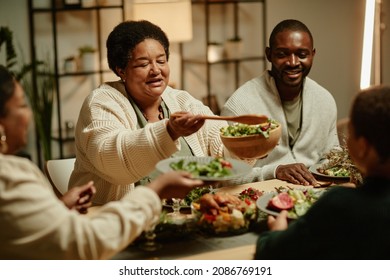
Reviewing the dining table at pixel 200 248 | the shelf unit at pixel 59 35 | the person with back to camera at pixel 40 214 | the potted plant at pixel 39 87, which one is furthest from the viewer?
the shelf unit at pixel 59 35

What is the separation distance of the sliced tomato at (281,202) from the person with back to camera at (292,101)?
871 millimetres

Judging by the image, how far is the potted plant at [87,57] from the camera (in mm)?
3982

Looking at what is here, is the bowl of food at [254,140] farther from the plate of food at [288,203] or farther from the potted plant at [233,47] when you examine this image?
the potted plant at [233,47]

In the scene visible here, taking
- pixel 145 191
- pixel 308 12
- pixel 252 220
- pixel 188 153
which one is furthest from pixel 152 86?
pixel 308 12

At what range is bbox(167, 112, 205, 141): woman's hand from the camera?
1824 mm

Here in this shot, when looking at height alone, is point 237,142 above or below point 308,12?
below

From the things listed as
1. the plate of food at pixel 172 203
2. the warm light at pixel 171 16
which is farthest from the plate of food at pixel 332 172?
the warm light at pixel 171 16

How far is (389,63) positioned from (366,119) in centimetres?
369

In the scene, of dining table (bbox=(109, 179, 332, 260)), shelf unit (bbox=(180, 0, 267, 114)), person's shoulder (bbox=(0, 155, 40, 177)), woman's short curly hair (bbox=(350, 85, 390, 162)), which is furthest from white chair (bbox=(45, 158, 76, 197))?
shelf unit (bbox=(180, 0, 267, 114))

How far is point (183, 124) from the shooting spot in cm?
184

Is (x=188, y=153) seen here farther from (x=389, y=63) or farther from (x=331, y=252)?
(x=389, y=63)

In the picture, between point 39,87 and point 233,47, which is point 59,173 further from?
point 233,47

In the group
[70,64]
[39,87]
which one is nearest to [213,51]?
[70,64]

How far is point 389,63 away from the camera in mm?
4816
